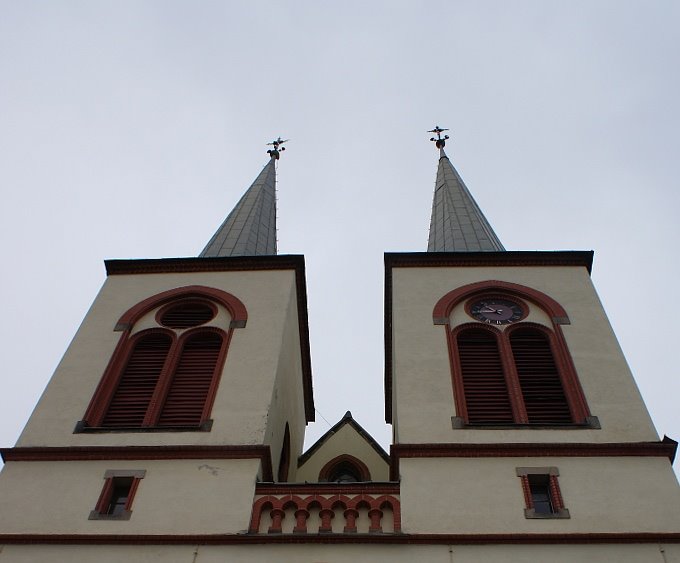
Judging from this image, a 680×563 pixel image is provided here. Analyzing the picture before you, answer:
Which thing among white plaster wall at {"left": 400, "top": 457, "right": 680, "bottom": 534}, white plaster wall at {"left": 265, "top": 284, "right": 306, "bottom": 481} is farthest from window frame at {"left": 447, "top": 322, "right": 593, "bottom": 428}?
white plaster wall at {"left": 265, "top": 284, "right": 306, "bottom": 481}

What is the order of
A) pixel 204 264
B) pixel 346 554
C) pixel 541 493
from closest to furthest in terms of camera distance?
1. pixel 346 554
2. pixel 541 493
3. pixel 204 264

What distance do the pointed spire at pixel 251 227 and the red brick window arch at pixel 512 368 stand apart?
714 cm

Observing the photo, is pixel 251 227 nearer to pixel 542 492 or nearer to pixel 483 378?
pixel 483 378

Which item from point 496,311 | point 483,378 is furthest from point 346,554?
point 496,311

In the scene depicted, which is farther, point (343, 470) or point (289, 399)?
point (289, 399)

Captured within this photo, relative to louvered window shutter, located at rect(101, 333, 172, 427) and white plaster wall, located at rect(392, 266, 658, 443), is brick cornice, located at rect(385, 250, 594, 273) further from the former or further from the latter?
louvered window shutter, located at rect(101, 333, 172, 427)

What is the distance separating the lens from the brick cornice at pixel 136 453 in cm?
1819

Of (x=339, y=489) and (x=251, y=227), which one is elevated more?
(x=251, y=227)

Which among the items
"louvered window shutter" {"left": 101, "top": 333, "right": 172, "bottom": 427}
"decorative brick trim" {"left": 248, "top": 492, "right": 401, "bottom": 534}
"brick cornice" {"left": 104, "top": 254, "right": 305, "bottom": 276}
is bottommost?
"decorative brick trim" {"left": 248, "top": 492, "right": 401, "bottom": 534}

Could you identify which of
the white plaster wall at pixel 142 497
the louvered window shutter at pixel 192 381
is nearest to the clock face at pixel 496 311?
the louvered window shutter at pixel 192 381

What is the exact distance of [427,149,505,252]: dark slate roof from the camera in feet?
88.9

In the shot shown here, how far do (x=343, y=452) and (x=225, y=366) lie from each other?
4.38 m

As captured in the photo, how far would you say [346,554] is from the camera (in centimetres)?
1591

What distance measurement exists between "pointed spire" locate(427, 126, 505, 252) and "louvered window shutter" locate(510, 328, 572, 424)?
466 centimetres
